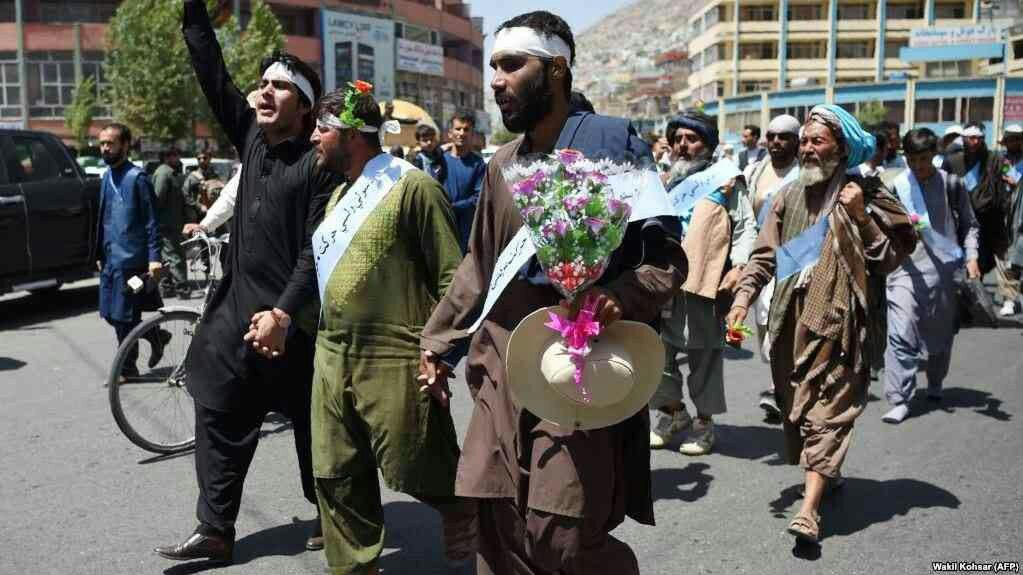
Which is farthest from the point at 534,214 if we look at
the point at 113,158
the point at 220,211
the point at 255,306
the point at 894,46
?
the point at 894,46

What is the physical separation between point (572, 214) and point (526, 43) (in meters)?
0.66

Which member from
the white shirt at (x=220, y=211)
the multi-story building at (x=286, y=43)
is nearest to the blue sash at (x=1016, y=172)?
the white shirt at (x=220, y=211)

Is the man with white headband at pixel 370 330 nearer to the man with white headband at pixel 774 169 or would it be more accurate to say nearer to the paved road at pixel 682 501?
the paved road at pixel 682 501

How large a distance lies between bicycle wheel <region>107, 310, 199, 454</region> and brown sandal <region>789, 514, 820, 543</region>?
11.1ft

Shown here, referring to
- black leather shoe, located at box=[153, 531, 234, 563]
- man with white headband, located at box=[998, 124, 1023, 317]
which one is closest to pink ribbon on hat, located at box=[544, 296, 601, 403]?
black leather shoe, located at box=[153, 531, 234, 563]

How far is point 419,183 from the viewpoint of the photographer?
3605 mm

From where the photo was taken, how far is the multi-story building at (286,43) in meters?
47.5

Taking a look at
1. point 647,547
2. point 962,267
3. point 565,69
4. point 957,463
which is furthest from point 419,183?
point 962,267

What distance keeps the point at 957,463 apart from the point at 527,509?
366 centimetres

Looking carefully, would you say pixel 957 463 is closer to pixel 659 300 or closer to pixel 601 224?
pixel 659 300

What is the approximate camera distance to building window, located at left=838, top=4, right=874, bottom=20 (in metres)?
89.2

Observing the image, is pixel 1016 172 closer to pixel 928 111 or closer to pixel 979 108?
pixel 979 108

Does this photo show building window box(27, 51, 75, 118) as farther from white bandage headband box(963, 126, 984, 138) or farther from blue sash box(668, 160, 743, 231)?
blue sash box(668, 160, 743, 231)

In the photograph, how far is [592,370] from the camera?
8.43 feet
